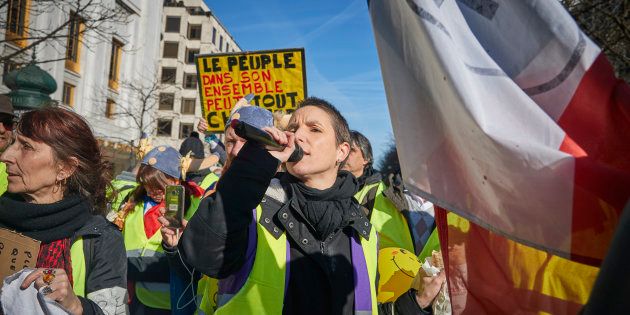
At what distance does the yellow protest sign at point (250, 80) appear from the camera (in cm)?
680

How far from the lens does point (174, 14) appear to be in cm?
5734

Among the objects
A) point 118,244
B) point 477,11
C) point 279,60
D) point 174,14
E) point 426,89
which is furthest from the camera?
point 174,14

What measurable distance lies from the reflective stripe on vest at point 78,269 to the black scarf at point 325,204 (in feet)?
3.14

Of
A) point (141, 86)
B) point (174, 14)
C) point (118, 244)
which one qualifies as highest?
point (174, 14)

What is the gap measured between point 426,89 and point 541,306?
0.62 meters

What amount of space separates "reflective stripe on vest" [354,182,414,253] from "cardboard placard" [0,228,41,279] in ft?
5.96

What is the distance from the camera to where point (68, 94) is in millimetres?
25578

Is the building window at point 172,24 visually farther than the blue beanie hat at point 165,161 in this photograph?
Yes

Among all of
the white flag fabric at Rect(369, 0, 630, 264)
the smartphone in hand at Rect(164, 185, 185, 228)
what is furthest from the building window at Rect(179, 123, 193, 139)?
the white flag fabric at Rect(369, 0, 630, 264)

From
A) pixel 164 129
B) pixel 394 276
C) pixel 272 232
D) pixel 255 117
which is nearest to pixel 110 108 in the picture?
pixel 164 129

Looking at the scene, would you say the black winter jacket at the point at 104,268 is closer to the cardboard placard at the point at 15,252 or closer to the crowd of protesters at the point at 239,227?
the crowd of protesters at the point at 239,227

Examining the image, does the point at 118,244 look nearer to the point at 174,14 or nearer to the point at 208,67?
the point at 208,67

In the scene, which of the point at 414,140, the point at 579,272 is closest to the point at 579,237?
the point at 579,272

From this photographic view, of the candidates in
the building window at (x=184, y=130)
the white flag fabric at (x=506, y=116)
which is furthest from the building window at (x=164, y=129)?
the white flag fabric at (x=506, y=116)
